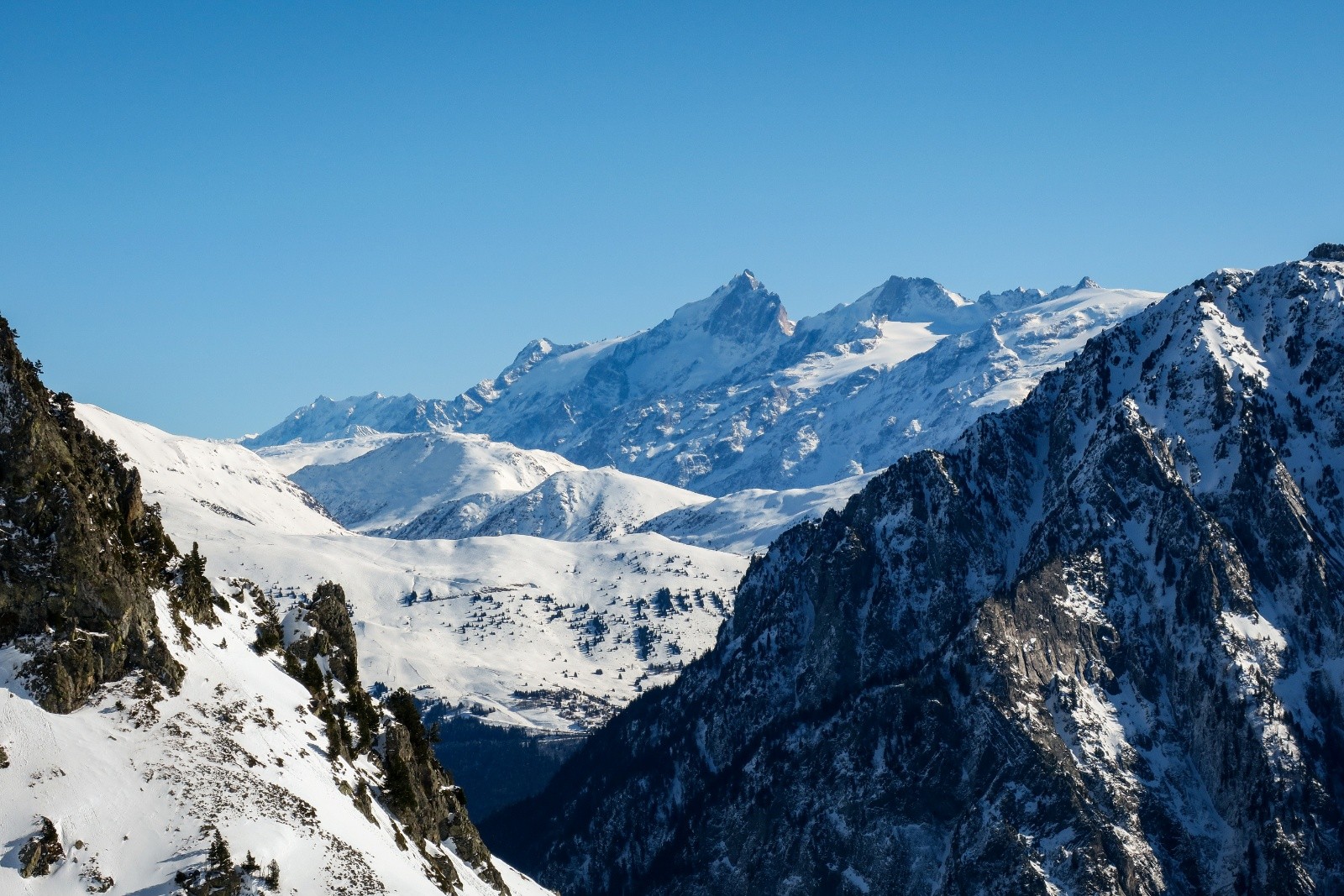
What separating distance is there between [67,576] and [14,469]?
28.0 ft

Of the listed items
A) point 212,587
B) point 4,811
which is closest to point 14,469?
point 4,811

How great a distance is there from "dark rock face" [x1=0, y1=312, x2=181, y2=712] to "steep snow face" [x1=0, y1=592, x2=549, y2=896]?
5.73ft

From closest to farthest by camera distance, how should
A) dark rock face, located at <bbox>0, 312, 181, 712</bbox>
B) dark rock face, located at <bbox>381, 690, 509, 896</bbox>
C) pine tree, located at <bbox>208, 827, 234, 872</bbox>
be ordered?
pine tree, located at <bbox>208, 827, 234, 872</bbox> < dark rock face, located at <bbox>0, 312, 181, 712</bbox> < dark rock face, located at <bbox>381, 690, 509, 896</bbox>

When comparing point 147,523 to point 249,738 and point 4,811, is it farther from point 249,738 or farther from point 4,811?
point 4,811

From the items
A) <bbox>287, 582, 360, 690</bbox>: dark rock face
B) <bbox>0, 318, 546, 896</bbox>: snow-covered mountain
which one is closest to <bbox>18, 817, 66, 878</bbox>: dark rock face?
<bbox>0, 318, 546, 896</bbox>: snow-covered mountain

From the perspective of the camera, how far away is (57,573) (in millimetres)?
99188

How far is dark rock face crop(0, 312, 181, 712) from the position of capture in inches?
3816

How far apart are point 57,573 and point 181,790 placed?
58.5 feet

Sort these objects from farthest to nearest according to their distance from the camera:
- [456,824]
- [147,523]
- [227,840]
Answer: [456,824] → [147,523] → [227,840]

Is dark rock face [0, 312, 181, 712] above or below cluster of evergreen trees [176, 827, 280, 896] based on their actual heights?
above

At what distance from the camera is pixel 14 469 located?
3937 inches

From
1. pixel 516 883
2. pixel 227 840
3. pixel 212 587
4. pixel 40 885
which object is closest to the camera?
pixel 40 885

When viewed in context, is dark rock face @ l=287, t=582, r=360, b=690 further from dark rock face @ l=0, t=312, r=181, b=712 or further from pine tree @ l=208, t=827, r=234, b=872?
pine tree @ l=208, t=827, r=234, b=872

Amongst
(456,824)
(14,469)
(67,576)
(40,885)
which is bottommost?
(456,824)
